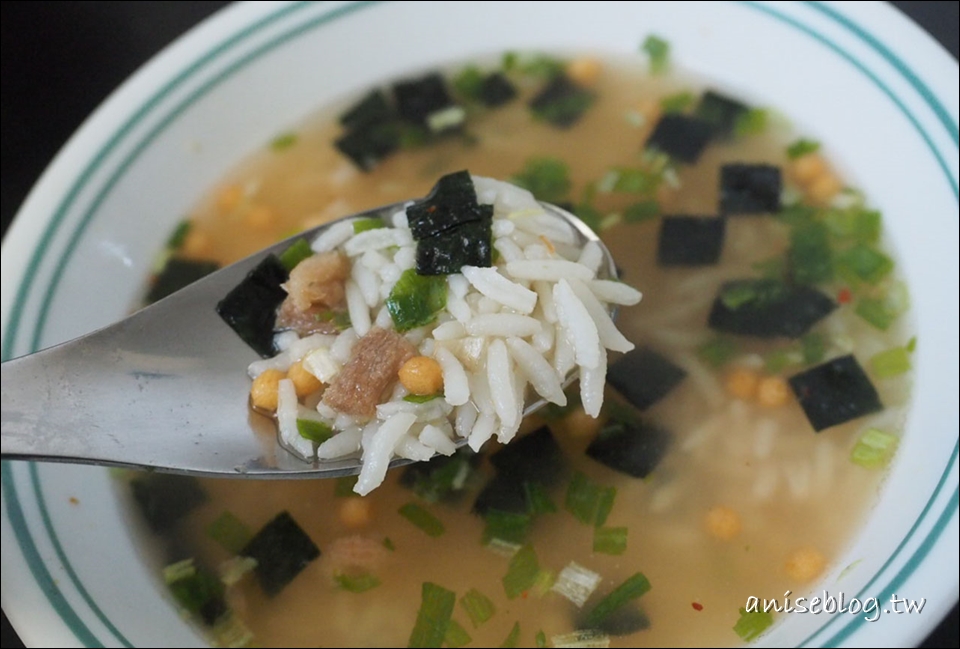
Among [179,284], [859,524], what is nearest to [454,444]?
[859,524]

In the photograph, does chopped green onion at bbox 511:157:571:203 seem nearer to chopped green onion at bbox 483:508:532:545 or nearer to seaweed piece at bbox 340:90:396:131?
seaweed piece at bbox 340:90:396:131

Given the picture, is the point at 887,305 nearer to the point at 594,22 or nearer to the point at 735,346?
the point at 735,346

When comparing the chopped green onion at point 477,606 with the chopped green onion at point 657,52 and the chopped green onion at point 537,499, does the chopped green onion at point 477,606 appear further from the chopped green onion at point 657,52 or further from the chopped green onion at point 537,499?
the chopped green onion at point 657,52

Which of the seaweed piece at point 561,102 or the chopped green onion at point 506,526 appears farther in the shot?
the seaweed piece at point 561,102

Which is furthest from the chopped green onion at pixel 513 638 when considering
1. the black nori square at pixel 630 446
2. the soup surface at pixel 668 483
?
the black nori square at pixel 630 446

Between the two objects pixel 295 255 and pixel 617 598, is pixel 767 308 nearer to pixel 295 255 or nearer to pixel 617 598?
pixel 617 598

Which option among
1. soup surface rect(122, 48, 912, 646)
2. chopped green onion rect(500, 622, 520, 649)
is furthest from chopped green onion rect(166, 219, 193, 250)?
chopped green onion rect(500, 622, 520, 649)

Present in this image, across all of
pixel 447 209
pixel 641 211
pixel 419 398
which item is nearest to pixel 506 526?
pixel 419 398
